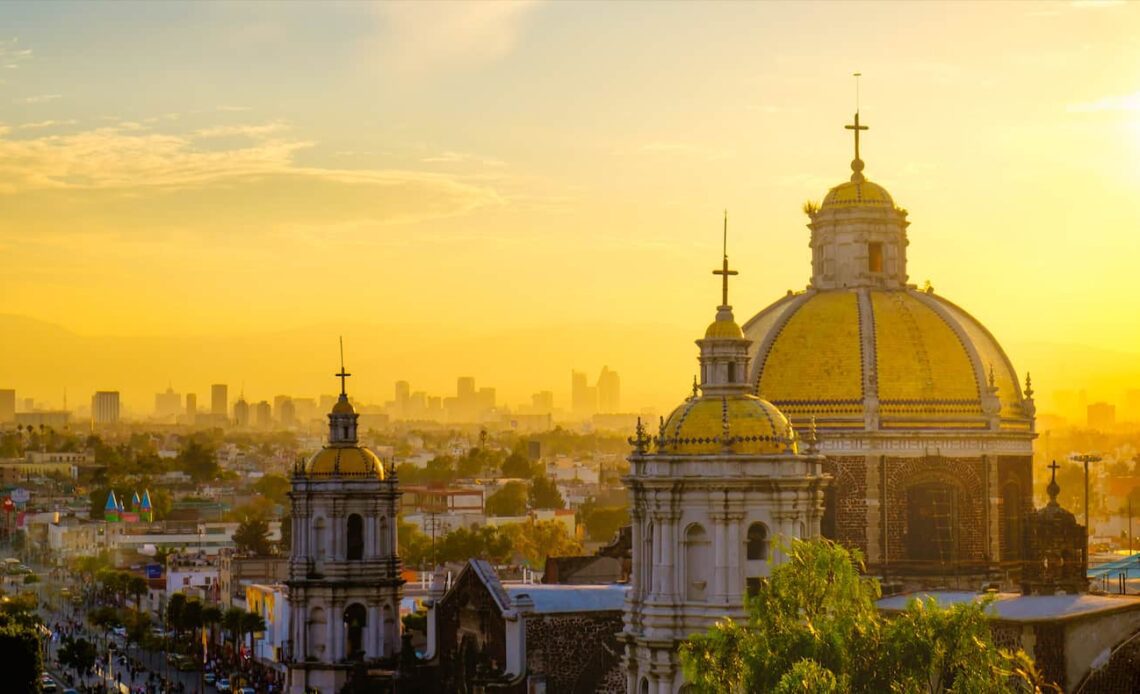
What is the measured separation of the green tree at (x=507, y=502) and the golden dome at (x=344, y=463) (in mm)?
97095

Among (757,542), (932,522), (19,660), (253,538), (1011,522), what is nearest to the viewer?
(757,542)

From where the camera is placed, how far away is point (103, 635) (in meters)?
113

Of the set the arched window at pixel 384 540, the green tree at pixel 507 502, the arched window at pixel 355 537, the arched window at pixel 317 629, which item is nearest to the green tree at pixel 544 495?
the green tree at pixel 507 502

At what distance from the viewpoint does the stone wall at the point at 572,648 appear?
1993 inches

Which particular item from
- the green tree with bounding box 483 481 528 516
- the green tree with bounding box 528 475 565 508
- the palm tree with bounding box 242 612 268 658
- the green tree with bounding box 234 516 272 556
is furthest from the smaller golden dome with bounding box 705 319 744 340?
the green tree with bounding box 528 475 565 508

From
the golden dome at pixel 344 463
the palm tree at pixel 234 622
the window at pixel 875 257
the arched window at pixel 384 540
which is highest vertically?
the window at pixel 875 257

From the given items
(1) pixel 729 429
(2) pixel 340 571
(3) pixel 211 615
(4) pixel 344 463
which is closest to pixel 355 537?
(2) pixel 340 571

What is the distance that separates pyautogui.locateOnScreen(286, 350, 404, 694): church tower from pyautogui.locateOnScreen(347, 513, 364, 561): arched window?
0.03m

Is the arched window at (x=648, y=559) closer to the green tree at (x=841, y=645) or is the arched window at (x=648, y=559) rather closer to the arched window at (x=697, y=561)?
the arched window at (x=697, y=561)

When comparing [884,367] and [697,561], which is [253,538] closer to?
[884,367]

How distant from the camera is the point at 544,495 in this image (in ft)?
604

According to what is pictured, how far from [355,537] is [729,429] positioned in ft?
84.0

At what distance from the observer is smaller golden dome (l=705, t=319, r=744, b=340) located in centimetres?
4350

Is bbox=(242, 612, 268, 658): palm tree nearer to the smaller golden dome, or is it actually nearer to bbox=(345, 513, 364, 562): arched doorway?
bbox=(345, 513, 364, 562): arched doorway
